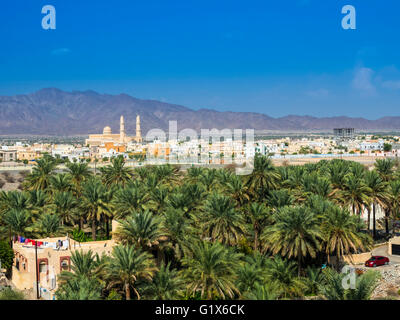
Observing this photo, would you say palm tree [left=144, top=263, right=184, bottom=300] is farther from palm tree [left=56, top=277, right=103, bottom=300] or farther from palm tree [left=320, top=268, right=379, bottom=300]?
palm tree [left=320, top=268, right=379, bottom=300]

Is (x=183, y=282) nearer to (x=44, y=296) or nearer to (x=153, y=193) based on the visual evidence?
(x=44, y=296)

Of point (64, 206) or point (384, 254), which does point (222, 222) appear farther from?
point (384, 254)

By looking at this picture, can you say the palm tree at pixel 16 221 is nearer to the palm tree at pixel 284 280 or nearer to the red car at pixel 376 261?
the palm tree at pixel 284 280

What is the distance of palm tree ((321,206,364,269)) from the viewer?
68.8ft

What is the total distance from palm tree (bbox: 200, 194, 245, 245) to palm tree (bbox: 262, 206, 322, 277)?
199 cm

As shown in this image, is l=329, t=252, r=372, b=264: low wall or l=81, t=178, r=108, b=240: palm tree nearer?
l=329, t=252, r=372, b=264: low wall

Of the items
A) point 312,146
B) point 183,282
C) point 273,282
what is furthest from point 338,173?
point 312,146

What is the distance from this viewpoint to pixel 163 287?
17.4 m

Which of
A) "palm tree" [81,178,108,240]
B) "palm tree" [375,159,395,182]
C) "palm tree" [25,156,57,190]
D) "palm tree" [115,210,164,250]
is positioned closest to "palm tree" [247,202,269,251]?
"palm tree" [115,210,164,250]

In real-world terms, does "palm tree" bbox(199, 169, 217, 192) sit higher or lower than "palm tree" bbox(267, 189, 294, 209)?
higher

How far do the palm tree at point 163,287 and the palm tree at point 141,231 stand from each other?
2.16 meters

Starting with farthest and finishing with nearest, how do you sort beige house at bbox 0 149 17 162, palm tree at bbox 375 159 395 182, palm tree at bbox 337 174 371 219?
beige house at bbox 0 149 17 162
palm tree at bbox 375 159 395 182
palm tree at bbox 337 174 371 219

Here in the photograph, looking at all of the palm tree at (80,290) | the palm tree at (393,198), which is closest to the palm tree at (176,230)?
the palm tree at (80,290)

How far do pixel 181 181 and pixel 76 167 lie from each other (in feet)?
25.7
